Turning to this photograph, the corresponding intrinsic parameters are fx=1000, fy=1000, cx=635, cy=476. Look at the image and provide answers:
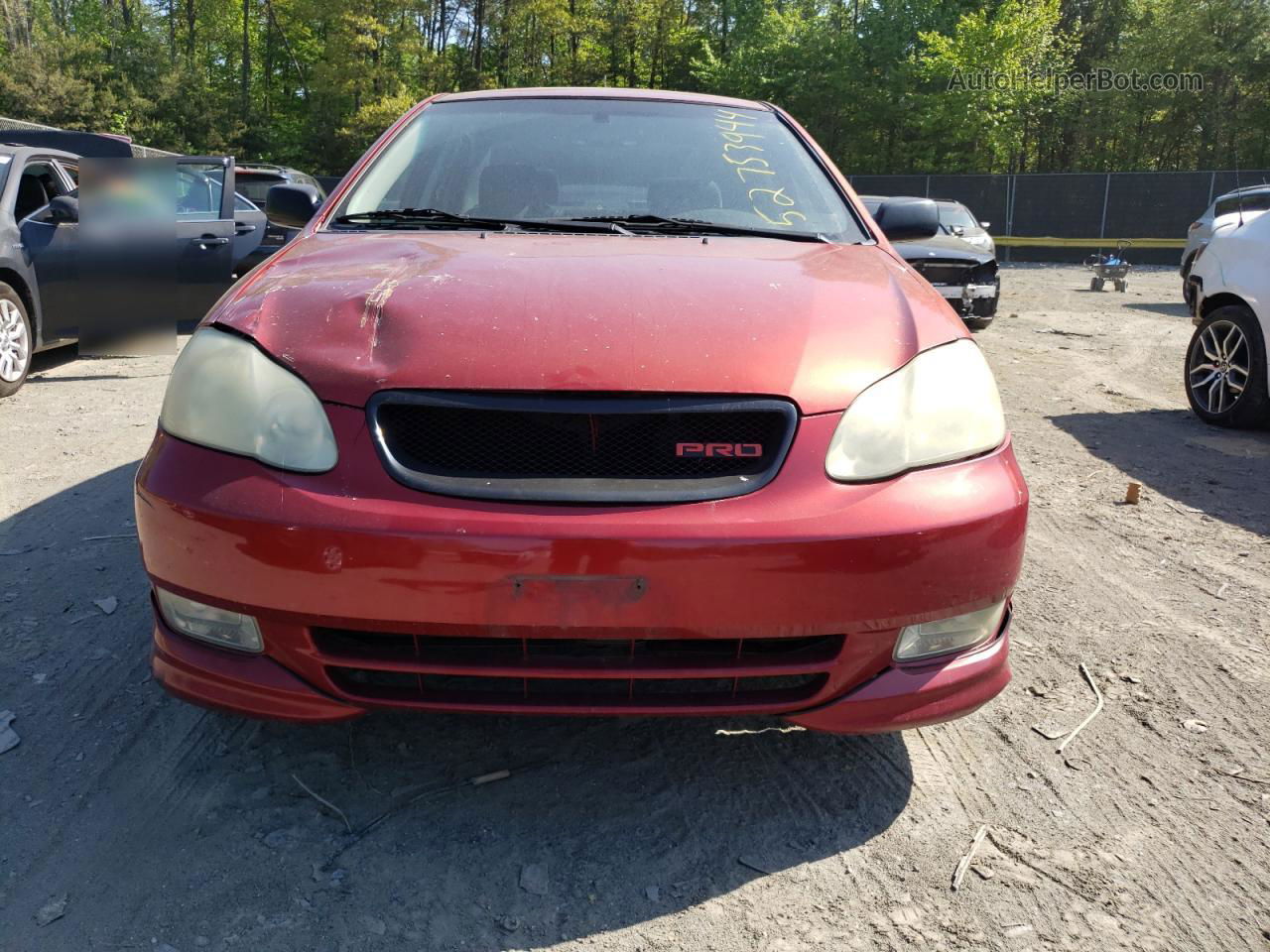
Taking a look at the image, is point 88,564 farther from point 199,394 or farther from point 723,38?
point 723,38

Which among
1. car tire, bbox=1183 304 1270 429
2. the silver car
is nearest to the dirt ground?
car tire, bbox=1183 304 1270 429

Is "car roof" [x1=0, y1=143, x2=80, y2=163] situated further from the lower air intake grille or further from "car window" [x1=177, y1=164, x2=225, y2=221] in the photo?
the lower air intake grille

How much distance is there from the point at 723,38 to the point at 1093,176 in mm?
27212

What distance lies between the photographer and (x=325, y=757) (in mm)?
2330

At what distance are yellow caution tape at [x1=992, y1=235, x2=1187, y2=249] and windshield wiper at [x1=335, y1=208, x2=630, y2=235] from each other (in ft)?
86.9

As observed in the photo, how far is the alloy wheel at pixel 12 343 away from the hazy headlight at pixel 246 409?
5353 millimetres

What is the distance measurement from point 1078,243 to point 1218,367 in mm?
23964

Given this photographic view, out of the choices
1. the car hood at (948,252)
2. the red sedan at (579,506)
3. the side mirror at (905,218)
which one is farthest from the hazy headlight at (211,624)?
the car hood at (948,252)

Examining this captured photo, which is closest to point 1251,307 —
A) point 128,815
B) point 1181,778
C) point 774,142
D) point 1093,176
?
point 774,142

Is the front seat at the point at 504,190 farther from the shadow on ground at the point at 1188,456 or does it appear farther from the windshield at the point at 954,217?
the windshield at the point at 954,217

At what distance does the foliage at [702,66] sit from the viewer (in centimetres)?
3725

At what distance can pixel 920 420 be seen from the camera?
6.57ft

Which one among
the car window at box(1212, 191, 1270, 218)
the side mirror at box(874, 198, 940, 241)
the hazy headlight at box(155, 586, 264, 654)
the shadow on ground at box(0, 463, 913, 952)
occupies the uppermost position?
the car window at box(1212, 191, 1270, 218)

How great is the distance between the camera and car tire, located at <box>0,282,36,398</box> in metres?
6.46
